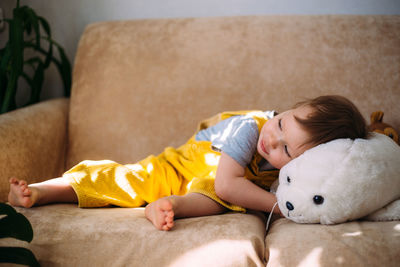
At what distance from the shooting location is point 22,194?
3.30 feet

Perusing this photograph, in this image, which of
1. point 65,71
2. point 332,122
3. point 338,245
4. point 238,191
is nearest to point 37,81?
point 65,71

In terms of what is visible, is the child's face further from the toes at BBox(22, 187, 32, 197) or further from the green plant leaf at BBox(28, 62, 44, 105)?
the green plant leaf at BBox(28, 62, 44, 105)

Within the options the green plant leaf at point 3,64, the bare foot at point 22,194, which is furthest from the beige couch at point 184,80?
the green plant leaf at point 3,64

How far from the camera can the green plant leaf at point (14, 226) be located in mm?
810

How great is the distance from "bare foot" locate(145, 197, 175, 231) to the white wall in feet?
4.06

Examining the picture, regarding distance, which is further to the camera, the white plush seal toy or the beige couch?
the beige couch

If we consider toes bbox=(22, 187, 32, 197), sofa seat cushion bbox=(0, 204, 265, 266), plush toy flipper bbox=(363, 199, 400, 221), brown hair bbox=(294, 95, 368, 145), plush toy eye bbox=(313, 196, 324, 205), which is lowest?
sofa seat cushion bbox=(0, 204, 265, 266)

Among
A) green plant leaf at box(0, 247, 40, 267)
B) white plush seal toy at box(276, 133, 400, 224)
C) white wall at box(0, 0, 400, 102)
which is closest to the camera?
green plant leaf at box(0, 247, 40, 267)

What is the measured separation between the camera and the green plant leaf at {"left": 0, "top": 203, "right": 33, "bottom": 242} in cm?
81

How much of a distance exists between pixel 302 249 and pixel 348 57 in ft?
3.08

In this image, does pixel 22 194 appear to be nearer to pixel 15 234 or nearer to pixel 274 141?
pixel 15 234

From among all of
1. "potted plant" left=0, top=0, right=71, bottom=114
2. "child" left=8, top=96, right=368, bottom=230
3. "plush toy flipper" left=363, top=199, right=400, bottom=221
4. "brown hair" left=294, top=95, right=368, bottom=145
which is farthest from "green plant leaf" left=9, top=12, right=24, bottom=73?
"plush toy flipper" left=363, top=199, right=400, bottom=221

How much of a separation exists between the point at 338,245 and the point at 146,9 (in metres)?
1.57

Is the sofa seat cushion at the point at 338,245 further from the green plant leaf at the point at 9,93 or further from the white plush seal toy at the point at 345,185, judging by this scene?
the green plant leaf at the point at 9,93
